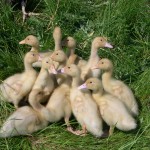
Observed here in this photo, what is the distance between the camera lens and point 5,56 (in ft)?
14.8

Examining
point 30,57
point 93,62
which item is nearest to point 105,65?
point 93,62

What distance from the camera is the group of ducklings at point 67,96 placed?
3814 mm

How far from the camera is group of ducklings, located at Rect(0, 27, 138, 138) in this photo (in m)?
3.81

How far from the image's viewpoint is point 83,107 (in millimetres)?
3871

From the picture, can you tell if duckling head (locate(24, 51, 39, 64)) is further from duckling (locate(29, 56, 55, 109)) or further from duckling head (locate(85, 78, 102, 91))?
duckling head (locate(85, 78, 102, 91))

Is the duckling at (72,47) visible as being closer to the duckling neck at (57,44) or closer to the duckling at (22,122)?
the duckling neck at (57,44)

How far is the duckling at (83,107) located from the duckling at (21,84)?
0.91 feet

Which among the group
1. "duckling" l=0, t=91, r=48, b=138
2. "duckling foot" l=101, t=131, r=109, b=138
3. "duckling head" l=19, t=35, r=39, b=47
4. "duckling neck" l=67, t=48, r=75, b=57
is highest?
"duckling head" l=19, t=35, r=39, b=47

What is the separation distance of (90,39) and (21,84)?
111cm

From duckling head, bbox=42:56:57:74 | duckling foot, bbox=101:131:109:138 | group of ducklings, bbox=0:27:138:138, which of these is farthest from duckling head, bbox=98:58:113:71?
duckling foot, bbox=101:131:109:138

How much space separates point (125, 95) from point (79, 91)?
0.39 meters

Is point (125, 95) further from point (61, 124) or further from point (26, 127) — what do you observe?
point (26, 127)

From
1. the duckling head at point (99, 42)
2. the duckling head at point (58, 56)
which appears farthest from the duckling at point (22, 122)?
the duckling head at point (99, 42)

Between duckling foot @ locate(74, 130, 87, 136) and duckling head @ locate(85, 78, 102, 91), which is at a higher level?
duckling head @ locate(85, 78, 102, 91)
